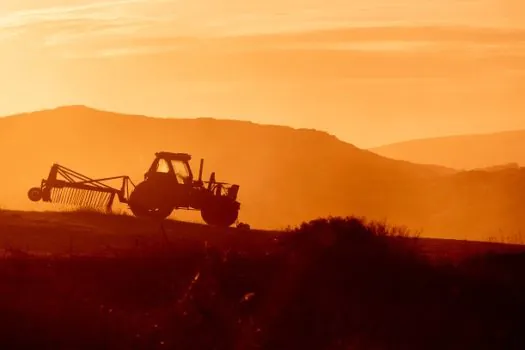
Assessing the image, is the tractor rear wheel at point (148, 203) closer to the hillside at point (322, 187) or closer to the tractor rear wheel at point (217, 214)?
the tractor rear wheel at point (217, 214)

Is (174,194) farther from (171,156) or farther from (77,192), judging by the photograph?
(77,192)

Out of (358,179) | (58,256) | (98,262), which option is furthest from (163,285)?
(358,179)

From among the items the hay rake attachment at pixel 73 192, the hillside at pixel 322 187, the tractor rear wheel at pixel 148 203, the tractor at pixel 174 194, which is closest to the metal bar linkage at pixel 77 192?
the hay rake attachment at pixel 73 192

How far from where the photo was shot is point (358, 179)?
184125 millimetres

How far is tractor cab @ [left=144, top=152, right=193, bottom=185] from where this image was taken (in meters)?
44.5

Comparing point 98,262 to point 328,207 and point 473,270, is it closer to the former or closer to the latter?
point 473,270

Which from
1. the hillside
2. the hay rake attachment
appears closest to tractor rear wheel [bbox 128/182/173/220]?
the hay rake attachment

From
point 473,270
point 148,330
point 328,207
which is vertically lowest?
point 148,330

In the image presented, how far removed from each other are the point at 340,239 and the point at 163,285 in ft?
13.9

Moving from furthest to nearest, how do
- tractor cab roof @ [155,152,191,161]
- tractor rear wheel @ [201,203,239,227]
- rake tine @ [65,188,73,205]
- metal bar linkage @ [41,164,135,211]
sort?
rake tine @ [65,188,73,205] → metal bar linkage @ [41,164,135,211] → tractor rear wheel @ [201,203,239,227] → tractor cab roof @ [155,152,191,161]

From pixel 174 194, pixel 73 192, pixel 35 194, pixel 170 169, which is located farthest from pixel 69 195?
pixel 174 194

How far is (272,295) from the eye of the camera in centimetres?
2442

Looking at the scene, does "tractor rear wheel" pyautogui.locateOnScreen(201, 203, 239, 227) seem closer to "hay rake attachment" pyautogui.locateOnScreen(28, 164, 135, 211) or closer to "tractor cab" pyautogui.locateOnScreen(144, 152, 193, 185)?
"tractor cab" pyautogui.locateOnScreen(144, 152, 193, 185)

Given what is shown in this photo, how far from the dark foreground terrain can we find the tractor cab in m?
12.7
